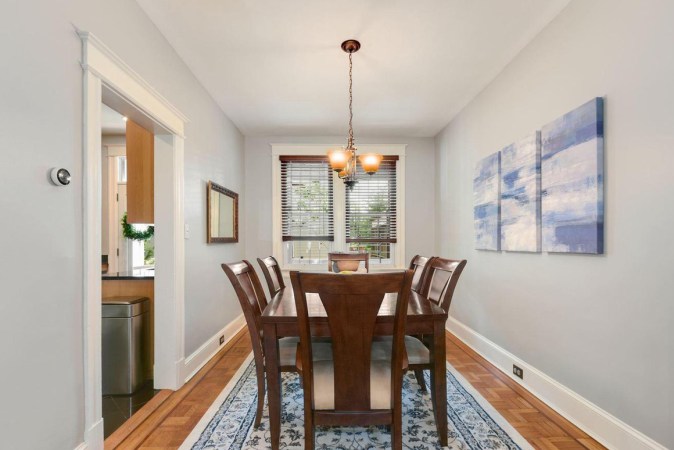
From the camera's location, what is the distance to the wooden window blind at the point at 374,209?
5.05 metres

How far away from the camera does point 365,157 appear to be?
3.03m

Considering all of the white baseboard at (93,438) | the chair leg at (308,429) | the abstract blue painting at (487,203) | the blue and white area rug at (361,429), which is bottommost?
the blue and white area rug at (361,429)

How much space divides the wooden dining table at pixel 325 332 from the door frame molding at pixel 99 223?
879mm

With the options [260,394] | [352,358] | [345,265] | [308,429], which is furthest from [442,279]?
[345,265]

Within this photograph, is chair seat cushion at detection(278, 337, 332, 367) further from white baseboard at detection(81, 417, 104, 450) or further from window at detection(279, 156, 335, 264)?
window at detection(279, 156, 335, 264)

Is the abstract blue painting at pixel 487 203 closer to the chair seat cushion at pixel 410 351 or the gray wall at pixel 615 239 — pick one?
the gray wall at pixel 615 239

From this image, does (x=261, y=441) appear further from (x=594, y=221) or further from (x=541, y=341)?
(x=594, y=221)

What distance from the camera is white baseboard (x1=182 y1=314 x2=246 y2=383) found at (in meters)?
2.83

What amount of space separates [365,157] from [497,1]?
141 cm

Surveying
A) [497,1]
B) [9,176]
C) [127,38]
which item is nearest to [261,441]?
[9,176]

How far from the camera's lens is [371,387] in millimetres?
1565

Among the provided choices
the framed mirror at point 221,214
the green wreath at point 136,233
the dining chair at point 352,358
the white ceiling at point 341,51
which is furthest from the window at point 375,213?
the dining chair at point 352,358

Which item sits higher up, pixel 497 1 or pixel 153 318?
pixel 497 1

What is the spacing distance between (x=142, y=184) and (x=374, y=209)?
3108 millimetres
